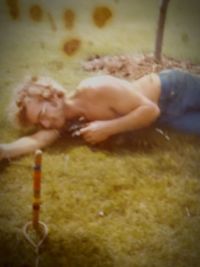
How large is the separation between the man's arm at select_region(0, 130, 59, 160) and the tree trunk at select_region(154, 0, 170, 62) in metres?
0.86

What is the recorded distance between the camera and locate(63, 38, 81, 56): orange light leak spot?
275cm

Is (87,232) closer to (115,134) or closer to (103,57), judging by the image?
(115,134)

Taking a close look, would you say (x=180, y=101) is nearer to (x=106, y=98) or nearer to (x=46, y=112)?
(x=106, y=98)

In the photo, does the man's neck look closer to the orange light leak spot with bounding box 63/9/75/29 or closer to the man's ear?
the man's ear

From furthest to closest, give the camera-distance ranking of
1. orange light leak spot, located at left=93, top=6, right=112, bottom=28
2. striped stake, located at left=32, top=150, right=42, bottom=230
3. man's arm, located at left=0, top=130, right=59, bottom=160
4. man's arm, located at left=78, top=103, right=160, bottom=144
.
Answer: orange light leak spot, located at left=93, top=6, right=112, bottom=28, man's arm, located at left=78, top=103, right=160, bottom=144, man's arm, located at left=0, top=130, right=59, bottom=160, striped stake, located at left=32, top=150, right=42, bottom=230

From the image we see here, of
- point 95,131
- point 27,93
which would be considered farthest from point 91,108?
point 27,93

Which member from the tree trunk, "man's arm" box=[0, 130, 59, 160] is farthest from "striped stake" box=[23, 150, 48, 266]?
the tree trunk

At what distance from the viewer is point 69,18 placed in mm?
2715

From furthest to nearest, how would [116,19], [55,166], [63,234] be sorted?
[116,19] → [55,166] → [63,234]

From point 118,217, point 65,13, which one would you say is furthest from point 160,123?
point 65,13

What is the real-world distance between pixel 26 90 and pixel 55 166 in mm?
479

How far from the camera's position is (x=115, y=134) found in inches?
105

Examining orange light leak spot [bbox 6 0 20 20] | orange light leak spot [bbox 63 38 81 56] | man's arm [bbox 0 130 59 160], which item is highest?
orange light leak spot [bbox 6 0 20 20]

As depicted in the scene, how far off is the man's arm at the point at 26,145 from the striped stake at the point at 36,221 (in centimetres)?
29
